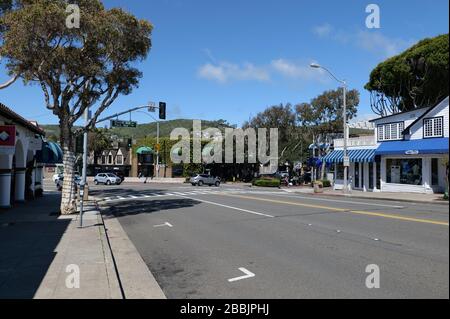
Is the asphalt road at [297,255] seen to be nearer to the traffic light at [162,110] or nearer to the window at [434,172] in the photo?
the traffic light at [162,110]

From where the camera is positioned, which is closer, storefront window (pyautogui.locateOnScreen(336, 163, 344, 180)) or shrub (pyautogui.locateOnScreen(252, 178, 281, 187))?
storefront window (pyautogui.locateOnScreen(336, 163, 344, 180))

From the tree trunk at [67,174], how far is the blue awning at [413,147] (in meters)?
21.2

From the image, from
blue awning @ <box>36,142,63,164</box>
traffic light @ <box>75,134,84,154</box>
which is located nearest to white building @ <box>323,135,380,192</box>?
blue awning @ <box>36,142,63,164</box>

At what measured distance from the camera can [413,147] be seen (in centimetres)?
3180

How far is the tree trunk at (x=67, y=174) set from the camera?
19.0 m

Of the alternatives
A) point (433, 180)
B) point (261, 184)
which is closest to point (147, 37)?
point (433, 180)

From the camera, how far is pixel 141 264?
Result: 9406 mm

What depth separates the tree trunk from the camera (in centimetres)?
1902

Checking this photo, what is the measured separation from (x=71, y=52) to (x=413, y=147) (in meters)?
24.4

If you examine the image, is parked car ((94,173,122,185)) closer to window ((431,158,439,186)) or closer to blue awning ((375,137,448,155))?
blue awning ((375,137,448,155))

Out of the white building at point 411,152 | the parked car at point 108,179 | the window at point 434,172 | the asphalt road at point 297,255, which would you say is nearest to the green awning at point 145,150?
the parked car at point 108,179

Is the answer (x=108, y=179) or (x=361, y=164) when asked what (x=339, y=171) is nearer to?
(x=361, y=164)

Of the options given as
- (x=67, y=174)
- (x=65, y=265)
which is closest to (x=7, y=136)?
(x=67, y=174)

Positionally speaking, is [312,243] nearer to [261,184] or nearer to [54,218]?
[54,218]
